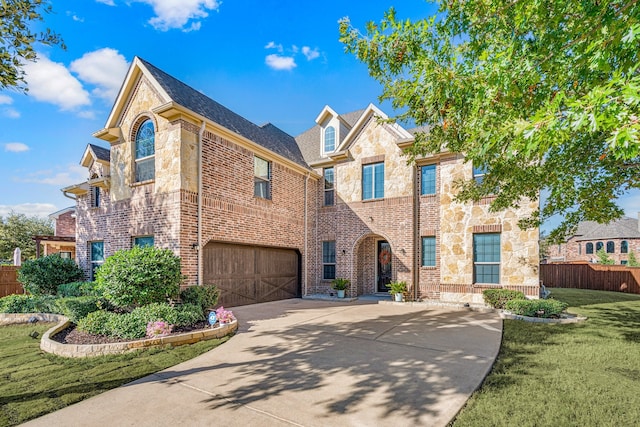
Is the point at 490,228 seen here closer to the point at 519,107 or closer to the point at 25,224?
the point at 519,107

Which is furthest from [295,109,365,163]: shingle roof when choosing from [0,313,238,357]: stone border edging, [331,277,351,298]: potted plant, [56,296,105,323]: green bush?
[56,296,105,323]: green bush

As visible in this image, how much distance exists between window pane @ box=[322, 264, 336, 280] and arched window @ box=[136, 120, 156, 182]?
8.42 metres

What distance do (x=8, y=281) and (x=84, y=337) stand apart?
11.3m

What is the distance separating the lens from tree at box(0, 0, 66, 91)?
576cm

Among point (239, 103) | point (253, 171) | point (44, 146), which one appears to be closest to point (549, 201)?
point (253, 171)

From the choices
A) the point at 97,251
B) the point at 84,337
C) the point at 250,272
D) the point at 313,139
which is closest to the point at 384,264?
the point at 250,272

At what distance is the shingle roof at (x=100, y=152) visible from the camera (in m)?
12.7

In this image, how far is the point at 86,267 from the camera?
12492 millimetres

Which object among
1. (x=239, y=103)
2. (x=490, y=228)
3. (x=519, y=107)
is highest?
(x=239, y=103)

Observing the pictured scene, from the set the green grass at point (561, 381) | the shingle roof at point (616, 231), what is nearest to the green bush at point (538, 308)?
the green grass at point (561, 381)

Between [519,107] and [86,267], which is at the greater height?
[519,107]

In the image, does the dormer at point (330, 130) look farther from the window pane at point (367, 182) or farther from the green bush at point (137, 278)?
the green bush at point (137, 278)

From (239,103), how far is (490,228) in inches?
484

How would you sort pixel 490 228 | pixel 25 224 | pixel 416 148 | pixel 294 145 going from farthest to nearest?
1. pixel 25 224
2. pixel 294 145
3. pixel 490 228
4. pixel 416 148
